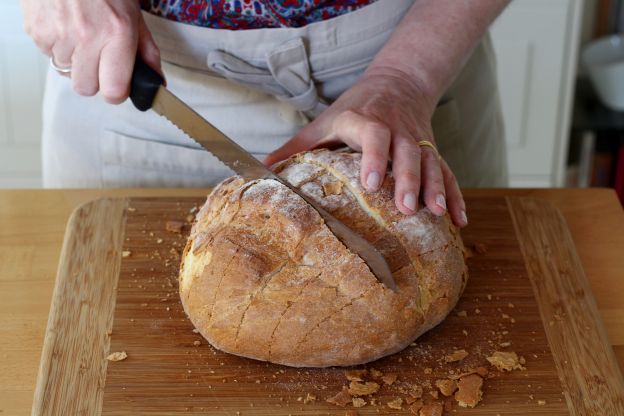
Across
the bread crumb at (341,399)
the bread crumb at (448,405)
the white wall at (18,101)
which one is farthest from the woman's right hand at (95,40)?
the white wall at (18,101)

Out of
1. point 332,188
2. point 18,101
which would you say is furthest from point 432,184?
point 18,101

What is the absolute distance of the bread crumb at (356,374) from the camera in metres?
1.19

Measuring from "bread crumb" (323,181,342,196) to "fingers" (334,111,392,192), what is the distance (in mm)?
35

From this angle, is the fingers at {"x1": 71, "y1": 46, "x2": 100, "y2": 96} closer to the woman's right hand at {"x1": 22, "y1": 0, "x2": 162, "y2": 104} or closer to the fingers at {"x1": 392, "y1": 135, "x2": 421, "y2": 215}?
the woman's right hand at {"x1": 22, "y1": 0, "x2": 162, "y2": 104}

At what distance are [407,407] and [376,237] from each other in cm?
24

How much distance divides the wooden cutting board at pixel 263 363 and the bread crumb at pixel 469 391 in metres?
0.01

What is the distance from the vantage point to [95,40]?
138cm

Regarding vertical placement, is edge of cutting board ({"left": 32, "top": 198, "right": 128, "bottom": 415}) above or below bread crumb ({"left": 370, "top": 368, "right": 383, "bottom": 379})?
above

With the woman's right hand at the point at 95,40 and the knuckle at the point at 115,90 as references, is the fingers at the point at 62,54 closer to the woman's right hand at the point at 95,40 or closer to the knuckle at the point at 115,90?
the woman's right hand at the point at 95,40

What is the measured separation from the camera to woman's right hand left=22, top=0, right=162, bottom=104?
1335 mm

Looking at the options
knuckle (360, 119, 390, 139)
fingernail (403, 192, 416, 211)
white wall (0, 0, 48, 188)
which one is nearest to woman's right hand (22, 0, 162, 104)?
knuckle (360, 119, 390, 139)

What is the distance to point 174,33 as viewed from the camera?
1566mm

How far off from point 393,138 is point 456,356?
0.34 meters

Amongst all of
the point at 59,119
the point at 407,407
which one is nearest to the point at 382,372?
the point at 407,407
